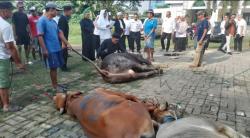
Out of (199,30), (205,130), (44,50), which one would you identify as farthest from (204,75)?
(205,130)

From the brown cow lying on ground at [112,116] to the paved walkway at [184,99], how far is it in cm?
55

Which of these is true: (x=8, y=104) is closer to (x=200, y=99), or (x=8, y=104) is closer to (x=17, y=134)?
(x=17, y=134)

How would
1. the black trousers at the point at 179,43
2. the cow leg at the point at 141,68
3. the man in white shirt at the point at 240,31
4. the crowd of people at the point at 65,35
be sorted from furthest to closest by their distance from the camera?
the man in white shirt at the point at 240,31, the black trousers at the point at 179,43, the cow leg at the point at 141,68, the crowd of people at the point at 65,35

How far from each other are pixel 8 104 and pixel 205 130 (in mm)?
3939

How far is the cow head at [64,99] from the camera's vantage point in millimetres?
4877

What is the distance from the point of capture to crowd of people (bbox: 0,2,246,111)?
5.08 metres

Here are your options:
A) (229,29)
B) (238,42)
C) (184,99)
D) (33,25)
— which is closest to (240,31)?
(238,42)

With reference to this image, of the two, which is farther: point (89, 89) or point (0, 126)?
point (89, 89)

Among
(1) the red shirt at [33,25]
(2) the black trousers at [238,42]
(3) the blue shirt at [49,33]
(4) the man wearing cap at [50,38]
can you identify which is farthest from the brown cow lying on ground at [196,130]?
(2) the black trousers at [238,42]

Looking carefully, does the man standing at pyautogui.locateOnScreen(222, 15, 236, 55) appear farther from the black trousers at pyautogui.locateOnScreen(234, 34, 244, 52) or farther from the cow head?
the cow head

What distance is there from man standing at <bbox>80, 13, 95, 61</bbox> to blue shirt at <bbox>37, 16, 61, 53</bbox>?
13.0 ft

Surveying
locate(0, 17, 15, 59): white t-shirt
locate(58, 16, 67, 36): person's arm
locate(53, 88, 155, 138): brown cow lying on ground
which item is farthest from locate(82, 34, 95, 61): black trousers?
locate(53, 88, 155, 138): brown cow lying on ground

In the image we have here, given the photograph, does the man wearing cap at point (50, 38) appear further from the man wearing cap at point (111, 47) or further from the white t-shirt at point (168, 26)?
the white t-shirt at point (168, 26)

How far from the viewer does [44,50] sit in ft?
20.3
